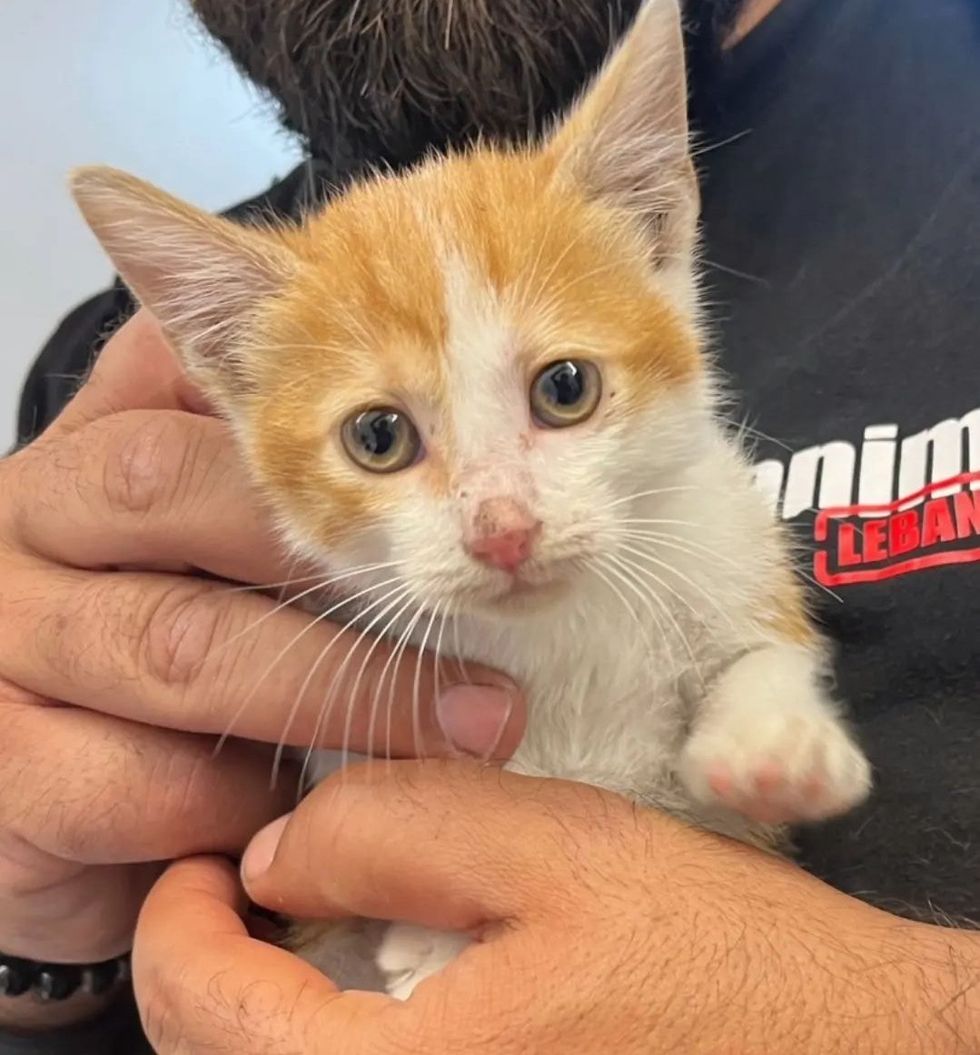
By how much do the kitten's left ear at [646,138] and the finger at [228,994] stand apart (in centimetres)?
58

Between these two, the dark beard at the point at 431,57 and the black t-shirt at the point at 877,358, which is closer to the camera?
the black t-shirt at the point at 877,358

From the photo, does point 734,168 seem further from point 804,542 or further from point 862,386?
point 804,542

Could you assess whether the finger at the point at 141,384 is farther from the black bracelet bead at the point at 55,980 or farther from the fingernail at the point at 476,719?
the black bracelet bead at the point at 55,980

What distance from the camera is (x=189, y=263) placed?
86cm

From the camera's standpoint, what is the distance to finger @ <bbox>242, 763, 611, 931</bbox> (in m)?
0.70

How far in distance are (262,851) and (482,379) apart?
15.0 inches

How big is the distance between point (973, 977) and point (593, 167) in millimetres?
616

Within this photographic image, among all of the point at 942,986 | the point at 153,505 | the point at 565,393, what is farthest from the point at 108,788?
the point at 942,986

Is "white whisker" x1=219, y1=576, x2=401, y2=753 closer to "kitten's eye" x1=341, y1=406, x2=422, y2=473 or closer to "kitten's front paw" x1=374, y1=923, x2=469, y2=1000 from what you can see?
"kitten's eye" x1=341, y1=406, x2=422, y2=473

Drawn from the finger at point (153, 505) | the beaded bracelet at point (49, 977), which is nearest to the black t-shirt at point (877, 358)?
the finger at point (153, 505)

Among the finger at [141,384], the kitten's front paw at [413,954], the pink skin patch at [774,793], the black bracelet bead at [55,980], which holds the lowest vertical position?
the black bracelet bead at [55,980]

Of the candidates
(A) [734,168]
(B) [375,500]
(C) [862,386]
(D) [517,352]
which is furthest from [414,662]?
(A) [734,168]

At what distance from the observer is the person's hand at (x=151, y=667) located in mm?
789

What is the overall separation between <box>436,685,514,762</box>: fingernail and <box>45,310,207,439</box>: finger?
0.37 m
